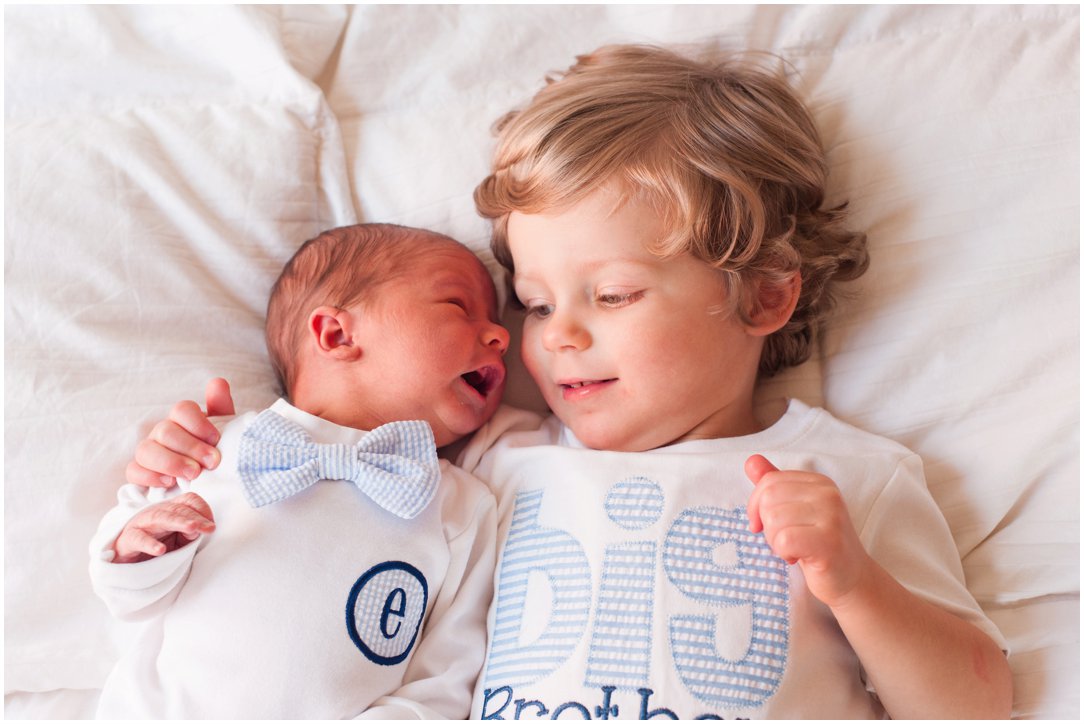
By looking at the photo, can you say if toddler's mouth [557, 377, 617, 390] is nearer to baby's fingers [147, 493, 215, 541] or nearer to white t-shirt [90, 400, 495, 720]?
white t-shirt [90, 400, 495, 720]

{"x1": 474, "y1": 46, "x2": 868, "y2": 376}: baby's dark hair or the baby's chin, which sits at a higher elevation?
{"x1": 474, "y1": 46, "x2": 868, "y2": 376}: baby's dark hair

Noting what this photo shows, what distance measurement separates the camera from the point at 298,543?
123cm

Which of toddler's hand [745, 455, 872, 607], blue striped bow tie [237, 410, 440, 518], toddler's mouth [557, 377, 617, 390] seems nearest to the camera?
toddler's hand [745, 455, 872, 607]

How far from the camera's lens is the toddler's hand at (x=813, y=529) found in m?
1.09

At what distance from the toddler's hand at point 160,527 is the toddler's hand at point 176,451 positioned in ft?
0.27

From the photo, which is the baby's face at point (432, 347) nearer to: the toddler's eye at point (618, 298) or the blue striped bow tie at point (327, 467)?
the blue striped bow tie at point (327, 467)

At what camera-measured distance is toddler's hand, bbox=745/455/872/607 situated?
3.57 ft

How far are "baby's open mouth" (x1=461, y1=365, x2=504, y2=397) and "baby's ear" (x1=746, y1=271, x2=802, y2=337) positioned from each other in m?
0.36

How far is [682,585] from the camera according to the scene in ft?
3.93

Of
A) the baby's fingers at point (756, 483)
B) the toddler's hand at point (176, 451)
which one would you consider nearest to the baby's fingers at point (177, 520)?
the toddler's hand at point (176, 451)

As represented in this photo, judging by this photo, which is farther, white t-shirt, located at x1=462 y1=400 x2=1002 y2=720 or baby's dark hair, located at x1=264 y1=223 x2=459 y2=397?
baby's dark hair, located at x1=264 y1=223 x2=459 y2=397

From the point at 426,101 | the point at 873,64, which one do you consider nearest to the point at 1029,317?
the point at 873,64

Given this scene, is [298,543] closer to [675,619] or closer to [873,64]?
[675,619]

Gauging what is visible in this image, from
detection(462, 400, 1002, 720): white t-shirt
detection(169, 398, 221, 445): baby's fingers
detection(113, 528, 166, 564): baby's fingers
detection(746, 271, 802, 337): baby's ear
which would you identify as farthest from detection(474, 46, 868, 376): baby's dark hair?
detection(113, 528, 166, 564): baby's fingers
